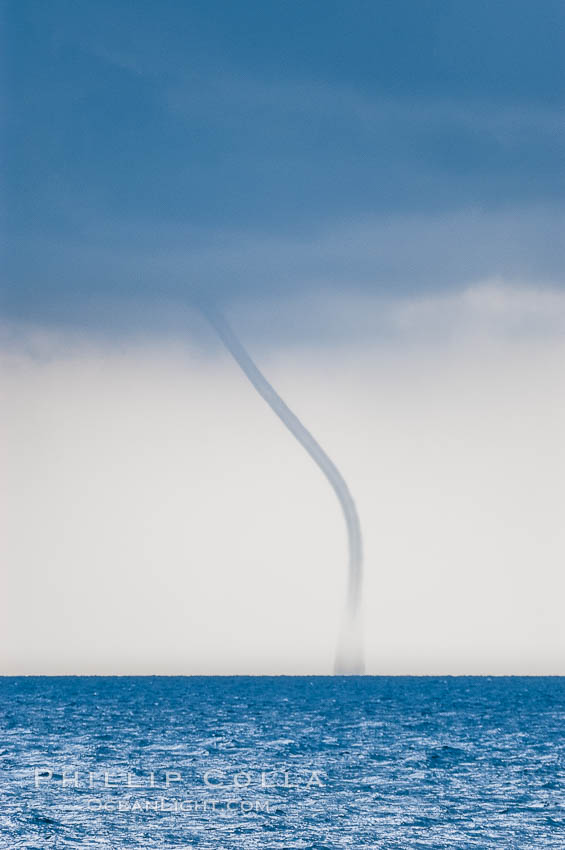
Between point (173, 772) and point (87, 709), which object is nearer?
point (173, 772)

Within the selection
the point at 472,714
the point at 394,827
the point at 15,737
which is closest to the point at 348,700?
the point at 472,714

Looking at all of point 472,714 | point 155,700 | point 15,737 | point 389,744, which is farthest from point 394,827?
point 155,700

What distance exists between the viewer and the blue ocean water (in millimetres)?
31031

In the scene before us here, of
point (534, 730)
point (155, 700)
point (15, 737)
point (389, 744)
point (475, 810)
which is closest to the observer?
point (475, 810)

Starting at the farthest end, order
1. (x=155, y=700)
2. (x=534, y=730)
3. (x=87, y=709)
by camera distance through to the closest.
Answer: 1. (x=155, y=700)
2. (x=87, y=709)
3. (x=534, y=730)

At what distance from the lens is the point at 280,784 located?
41.9 metres

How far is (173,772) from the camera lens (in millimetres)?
45500

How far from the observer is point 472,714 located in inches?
3612

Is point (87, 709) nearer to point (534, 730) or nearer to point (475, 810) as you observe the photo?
point (534, 730)

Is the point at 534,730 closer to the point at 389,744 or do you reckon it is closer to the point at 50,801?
the point at 389,744

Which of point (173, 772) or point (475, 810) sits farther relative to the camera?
point (173, 772)

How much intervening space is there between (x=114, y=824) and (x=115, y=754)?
20.9 m

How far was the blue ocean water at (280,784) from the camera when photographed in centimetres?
3103

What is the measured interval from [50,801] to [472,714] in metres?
60.8
